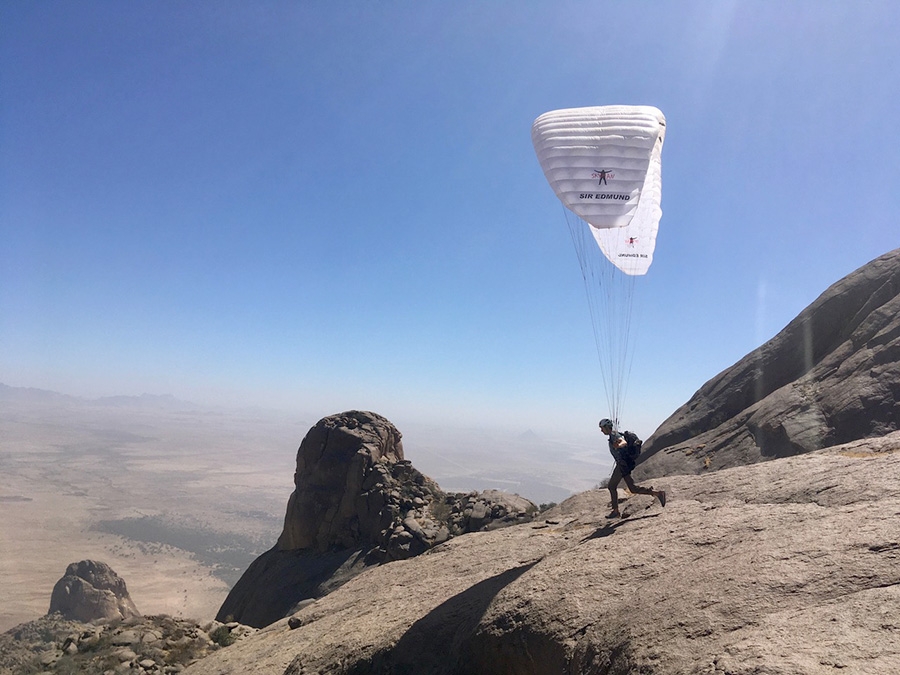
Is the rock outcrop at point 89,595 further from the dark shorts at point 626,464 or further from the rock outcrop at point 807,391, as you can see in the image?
the dark shorts at point 626,464

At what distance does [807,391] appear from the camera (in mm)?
15977

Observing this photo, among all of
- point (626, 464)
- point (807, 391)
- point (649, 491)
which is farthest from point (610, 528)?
point (807, 391)

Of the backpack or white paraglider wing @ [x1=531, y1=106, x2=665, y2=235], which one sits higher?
white paraglider wing @ [x1=531, y1=106, x2=665, y2=235]

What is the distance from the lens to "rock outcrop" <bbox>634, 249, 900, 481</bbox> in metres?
14.0

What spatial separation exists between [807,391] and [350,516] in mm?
18713

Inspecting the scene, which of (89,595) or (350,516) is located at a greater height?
(350,516)

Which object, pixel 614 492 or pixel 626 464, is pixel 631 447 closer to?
pixel 626 464

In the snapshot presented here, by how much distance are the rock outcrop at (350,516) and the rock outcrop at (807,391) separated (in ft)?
22.3

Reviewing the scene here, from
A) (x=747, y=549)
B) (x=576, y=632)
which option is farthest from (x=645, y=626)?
(x=747, y=549)

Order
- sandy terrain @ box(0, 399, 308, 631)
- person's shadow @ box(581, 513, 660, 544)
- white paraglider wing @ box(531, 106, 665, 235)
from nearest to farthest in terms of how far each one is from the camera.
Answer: person's shadow @ box(581, 513, 660, 544), white paraglider wing @ box(531, 106, 665, 235), sandy terrain @ box(0, 399, 308, 631)

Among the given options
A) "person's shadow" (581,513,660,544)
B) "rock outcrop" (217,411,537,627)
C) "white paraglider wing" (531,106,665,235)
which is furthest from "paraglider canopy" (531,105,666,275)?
"rock outcrop" (217,411,537,627)

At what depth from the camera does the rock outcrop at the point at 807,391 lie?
1399cm

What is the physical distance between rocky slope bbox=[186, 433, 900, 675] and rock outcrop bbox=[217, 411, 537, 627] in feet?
30.8

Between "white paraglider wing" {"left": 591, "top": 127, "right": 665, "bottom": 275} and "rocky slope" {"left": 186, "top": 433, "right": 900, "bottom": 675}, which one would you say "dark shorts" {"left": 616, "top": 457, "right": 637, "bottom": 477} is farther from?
"white paraglider wing" {"left": 591, "top": 127, "right": 665, "bottom": 275}
